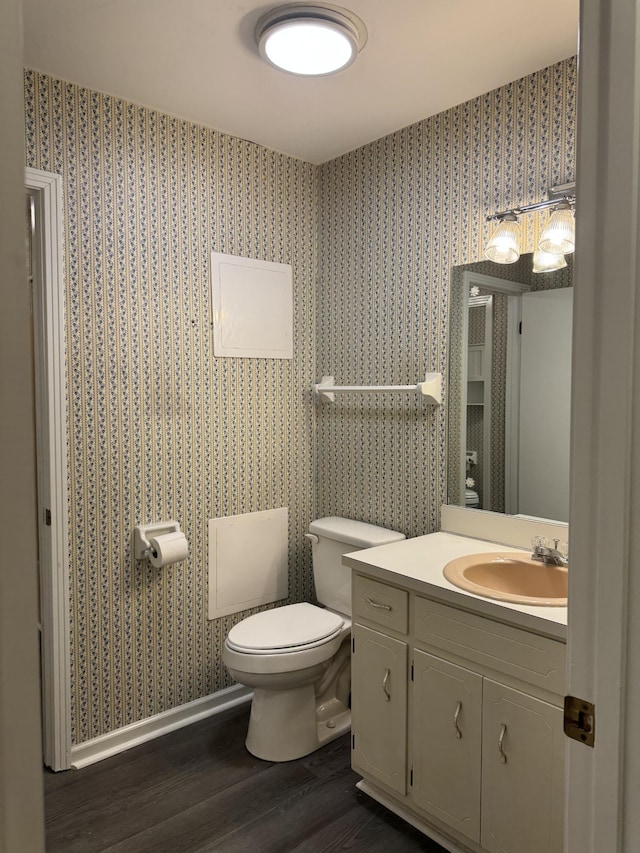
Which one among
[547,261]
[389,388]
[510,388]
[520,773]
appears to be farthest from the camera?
[389,388]

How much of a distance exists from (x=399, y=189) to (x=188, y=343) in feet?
3.71

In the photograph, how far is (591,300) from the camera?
2.66 feet

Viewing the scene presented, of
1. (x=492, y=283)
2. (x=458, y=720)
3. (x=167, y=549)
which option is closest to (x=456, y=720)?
(x=458, y=720)

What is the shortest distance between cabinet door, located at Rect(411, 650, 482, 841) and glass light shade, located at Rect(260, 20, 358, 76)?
190 cm

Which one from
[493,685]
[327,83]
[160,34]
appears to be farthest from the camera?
[327,83]

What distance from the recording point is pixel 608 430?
0.79m

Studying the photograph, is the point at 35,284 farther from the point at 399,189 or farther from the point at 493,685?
the point at 493,685

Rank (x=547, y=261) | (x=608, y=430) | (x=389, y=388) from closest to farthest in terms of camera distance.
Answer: (x=608, y=430) → (x=547, y=261) → (x=389, y=388)

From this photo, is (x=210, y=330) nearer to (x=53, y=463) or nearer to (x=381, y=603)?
(x=53, y=463)

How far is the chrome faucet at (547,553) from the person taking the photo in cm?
190

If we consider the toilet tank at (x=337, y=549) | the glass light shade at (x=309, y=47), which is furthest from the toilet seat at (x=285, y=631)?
the glass light shade at (x=309, y=47)

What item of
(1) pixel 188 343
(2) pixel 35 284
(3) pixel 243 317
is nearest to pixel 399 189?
(3) pixel 243 317

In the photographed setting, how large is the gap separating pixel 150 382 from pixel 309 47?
1335 millimetres

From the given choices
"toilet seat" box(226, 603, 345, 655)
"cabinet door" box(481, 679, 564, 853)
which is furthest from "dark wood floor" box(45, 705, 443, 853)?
"toilet seat" box(226, 603, 345, 655)
